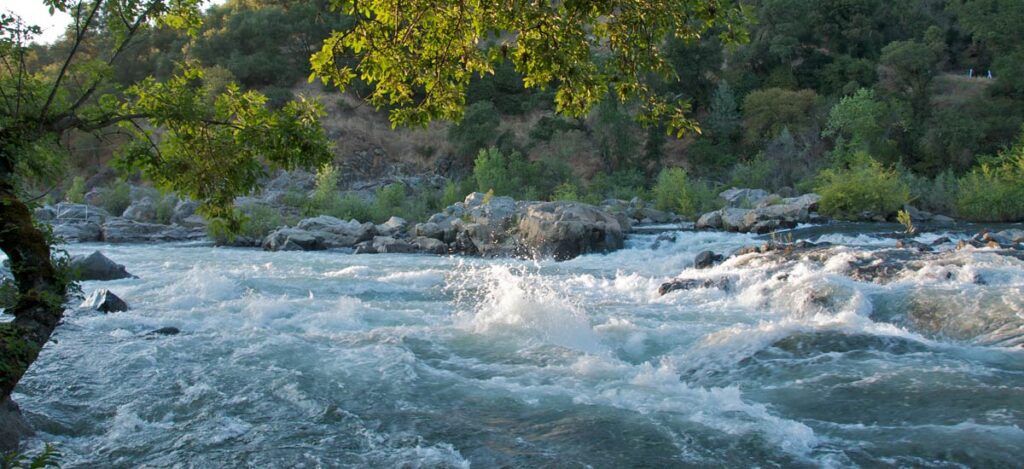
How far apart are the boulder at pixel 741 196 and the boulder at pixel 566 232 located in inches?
359

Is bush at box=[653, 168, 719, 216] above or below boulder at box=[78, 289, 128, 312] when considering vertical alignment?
above

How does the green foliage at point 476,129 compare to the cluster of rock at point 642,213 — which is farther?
the green foliage at point 476,129

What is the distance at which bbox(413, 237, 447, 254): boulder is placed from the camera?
22609 millimetres

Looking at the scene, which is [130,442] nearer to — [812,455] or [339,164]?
[812,455]

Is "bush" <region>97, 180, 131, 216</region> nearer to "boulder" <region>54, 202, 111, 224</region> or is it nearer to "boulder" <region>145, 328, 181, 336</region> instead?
"boulder" <region>54, 202, 111, 224</region>

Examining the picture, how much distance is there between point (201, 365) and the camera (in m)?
8.53

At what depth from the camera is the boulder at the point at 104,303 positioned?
1158 cm

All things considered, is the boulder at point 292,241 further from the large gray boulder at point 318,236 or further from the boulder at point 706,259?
the boulder at point 706,259

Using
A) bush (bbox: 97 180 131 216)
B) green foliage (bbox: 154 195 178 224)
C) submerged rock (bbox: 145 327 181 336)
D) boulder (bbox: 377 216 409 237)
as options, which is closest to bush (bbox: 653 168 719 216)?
boulder (bbox: 377 216 409 237)

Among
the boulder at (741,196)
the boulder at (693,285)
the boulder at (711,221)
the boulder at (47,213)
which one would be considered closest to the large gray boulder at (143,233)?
the boulder at (47,213)

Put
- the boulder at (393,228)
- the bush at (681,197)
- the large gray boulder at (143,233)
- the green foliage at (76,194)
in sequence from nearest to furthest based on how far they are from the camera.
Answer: the boulder at (393,228)
the large gray boulder at (143,233)
the bush at (681,197)
the green foliage at (76,194)

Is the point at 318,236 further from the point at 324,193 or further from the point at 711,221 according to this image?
the point at 711,221

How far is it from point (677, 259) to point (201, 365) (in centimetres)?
1191

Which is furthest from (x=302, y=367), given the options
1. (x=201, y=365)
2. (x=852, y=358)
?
(x=852, y=358)
